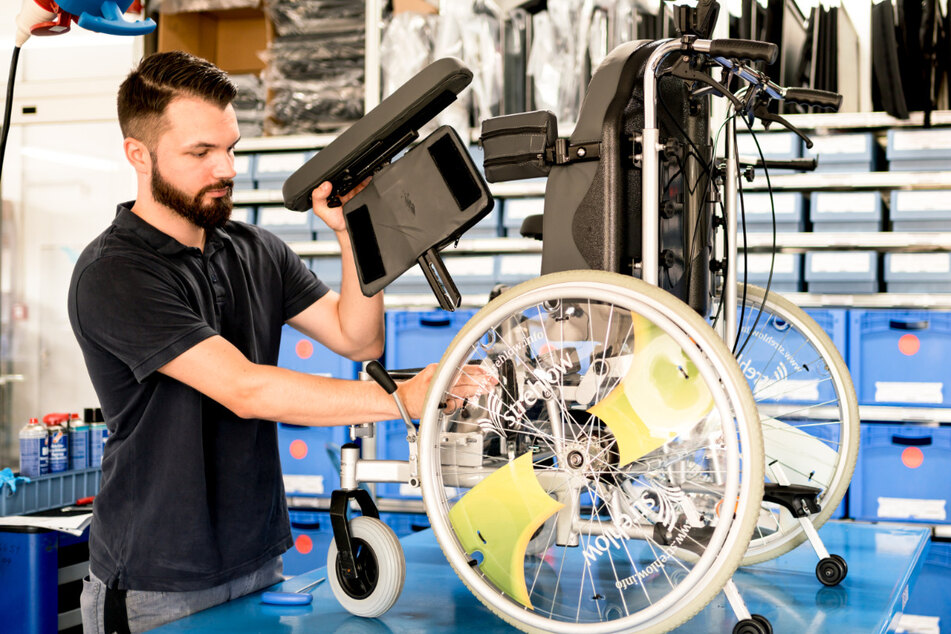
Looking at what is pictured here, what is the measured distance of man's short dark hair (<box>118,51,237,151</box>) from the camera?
152 centimetres

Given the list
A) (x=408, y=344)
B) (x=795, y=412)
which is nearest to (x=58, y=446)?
(x=408, y=344)

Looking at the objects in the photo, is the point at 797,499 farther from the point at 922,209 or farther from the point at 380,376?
the point at 922,209

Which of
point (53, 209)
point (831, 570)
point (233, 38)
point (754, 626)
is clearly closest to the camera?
point (754, 626)

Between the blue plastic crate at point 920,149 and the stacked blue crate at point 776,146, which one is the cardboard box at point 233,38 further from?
the blue plastic crate at point 920,149

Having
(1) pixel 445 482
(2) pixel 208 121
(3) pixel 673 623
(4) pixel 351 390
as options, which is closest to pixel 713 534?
(3) pixel 673 623

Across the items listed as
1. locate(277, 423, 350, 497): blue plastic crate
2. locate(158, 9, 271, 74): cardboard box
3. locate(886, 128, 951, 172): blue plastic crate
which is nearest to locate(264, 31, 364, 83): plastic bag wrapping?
locate(158, 9, 271, 74): cardboard box

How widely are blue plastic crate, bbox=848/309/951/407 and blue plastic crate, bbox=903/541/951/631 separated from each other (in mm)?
447

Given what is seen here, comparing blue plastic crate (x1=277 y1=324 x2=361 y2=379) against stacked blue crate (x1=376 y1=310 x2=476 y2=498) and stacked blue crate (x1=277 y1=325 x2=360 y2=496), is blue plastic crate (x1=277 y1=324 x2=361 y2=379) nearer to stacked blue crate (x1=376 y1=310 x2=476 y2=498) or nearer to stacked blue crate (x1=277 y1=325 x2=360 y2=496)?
stacked blue crate (x1=277 y1=325 x2=360 y2=496)

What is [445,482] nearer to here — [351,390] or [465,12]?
[351,390]

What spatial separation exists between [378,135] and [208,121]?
460 mm

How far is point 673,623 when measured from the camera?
1.06 metres

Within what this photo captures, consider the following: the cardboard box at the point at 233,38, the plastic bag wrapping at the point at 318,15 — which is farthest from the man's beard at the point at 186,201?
the cardboard box at the point at 233,38

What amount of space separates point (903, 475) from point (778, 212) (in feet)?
2.93

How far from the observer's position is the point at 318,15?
3.54m
